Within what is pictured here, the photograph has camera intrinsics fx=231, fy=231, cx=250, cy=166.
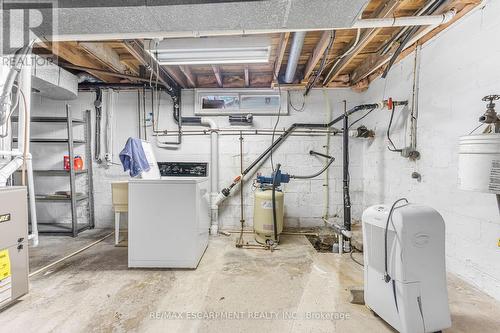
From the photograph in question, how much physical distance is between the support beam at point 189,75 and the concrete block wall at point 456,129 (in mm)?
2721

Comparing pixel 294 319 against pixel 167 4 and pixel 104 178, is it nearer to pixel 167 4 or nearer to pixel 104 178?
pixel 167 4

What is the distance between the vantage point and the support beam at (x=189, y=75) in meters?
3.12

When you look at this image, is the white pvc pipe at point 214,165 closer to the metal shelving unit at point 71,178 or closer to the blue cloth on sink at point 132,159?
the blue cloth on sink at point 132,159

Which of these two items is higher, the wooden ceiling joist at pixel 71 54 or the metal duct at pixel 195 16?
the wooden ceiling joist at pixel 71 54

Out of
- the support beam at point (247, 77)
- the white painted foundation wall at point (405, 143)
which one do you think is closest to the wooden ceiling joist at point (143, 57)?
the white painted foundation wall at point (405, 143)

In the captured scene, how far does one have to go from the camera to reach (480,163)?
1447mm

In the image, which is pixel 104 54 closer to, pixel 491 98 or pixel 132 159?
pixel 132 159

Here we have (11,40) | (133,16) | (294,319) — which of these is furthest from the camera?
(11,40)

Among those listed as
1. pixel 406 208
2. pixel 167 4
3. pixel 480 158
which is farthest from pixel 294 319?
pixel 167 4

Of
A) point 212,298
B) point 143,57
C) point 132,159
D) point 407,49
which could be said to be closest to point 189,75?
point 143,57

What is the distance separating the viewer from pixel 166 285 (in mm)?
2049

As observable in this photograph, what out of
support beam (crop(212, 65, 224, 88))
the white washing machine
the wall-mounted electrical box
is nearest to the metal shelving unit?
the white washing machine

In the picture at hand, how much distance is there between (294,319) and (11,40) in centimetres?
307

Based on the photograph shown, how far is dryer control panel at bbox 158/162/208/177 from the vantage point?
12.1 feet
